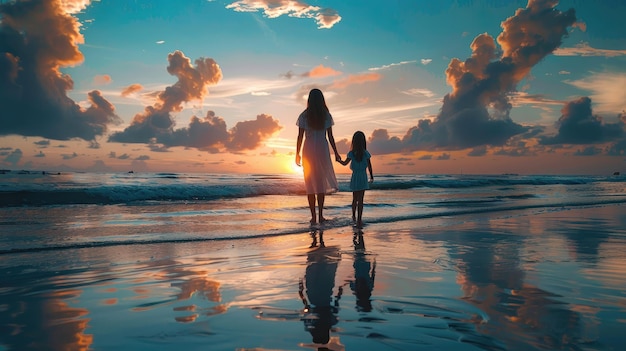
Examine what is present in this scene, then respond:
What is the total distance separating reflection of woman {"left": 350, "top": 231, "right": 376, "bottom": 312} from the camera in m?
2.96

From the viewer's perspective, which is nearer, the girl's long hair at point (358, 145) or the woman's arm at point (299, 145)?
the woman's arm at point (299, 145)

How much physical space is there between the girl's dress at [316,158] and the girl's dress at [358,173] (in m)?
0.78

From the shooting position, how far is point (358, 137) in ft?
31.6

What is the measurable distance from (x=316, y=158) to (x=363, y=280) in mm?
5351

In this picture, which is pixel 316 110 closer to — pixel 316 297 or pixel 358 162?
pixel 358 162

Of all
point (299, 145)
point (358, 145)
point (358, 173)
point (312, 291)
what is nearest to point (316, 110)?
point (299, 145)

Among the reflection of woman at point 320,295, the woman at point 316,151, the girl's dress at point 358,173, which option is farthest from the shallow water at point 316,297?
the girl's dress at point 358,173

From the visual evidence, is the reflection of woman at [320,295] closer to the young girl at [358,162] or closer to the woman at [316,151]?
the woman at [316,151]

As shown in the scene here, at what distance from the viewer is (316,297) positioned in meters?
3.11

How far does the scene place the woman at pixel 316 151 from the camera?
8.64 m

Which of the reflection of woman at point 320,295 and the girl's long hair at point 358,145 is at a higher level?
the girl's long hair at point 358,145

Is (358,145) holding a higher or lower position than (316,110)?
lower

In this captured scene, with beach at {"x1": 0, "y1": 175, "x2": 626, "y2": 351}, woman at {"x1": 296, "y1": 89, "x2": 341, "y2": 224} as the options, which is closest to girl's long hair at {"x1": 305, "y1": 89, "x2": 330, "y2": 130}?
woman at {"x1": 296, "y1": 89, "x2": 341, "y2": 224}

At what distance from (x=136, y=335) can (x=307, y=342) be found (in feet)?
3.16
